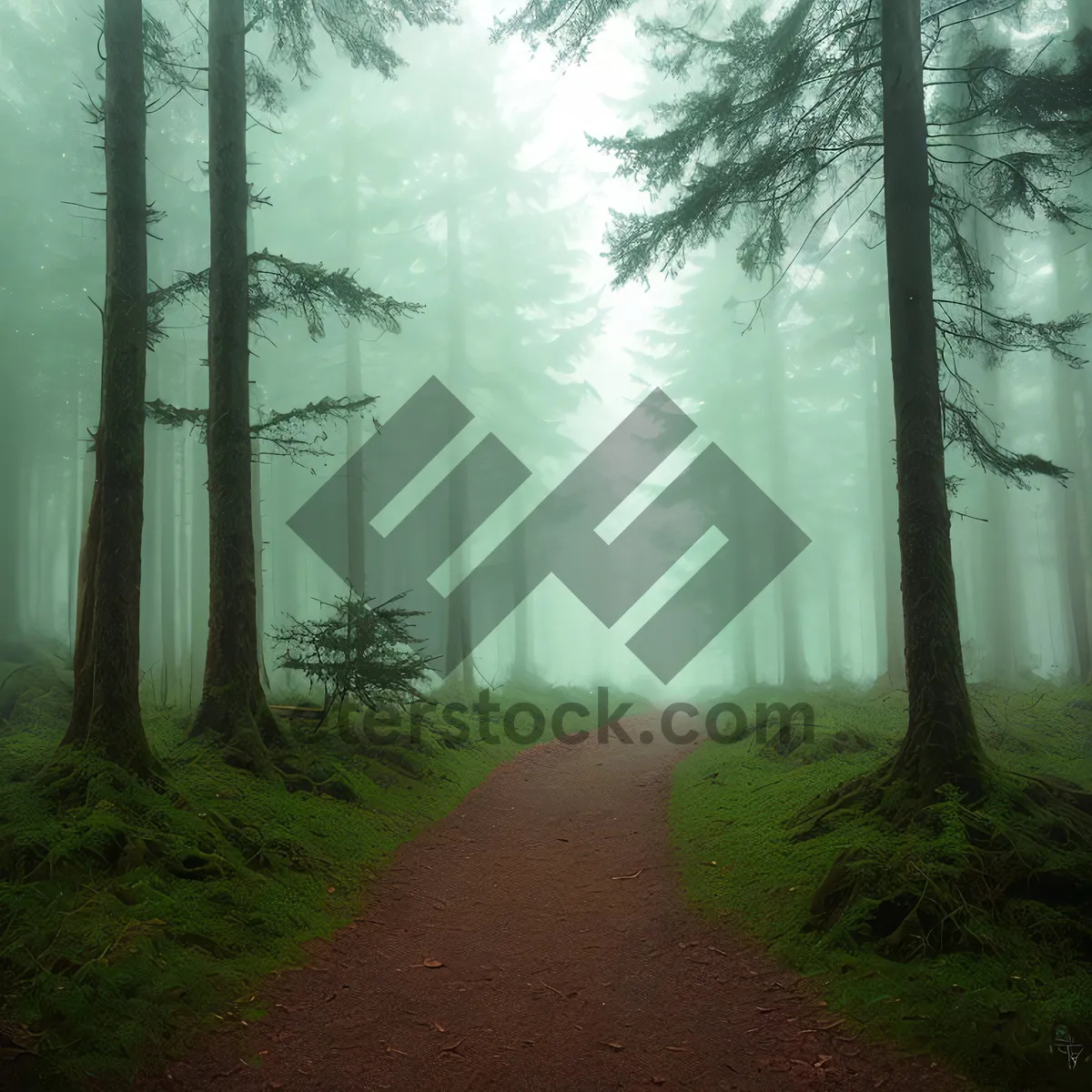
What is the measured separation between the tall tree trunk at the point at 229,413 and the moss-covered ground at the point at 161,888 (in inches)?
34.4

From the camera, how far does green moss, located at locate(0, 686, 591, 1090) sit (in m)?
3.42

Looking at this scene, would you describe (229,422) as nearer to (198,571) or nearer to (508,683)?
(198,571)

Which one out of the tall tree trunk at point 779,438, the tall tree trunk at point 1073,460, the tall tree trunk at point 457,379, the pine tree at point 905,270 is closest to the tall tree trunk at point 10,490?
the tall tree trunk at point 457,379

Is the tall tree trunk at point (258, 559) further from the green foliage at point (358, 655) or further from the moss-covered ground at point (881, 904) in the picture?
the moss-covered ground at point (881, 904)

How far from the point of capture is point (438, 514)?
89.9ft

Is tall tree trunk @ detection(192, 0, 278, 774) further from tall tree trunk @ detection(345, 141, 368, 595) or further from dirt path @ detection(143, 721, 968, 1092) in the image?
tall tree trunk @ detection(345, 141, 368, 595)

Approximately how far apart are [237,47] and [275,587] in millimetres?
24328

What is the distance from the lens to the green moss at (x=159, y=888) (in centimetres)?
342

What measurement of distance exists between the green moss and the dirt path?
0.87ft

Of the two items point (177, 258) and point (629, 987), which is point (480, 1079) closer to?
point (629, 987)

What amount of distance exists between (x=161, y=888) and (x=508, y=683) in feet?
52.2

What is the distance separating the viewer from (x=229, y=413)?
27.8ft

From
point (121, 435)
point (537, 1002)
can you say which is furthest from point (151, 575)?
point (537, 1002)

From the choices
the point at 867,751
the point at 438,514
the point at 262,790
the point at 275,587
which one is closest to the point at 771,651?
the point at 438,514
